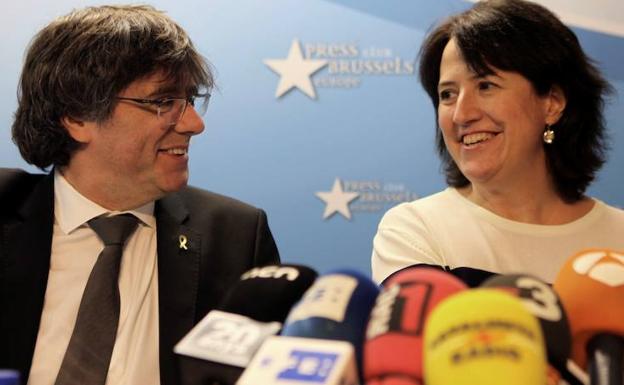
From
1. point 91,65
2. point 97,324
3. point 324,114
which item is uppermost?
point 91,65

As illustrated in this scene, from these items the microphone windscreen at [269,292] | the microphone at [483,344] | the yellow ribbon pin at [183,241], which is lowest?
the yellow ribbon pin at [183,241]

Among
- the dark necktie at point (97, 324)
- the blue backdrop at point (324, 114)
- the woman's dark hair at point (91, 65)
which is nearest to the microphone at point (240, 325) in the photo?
the dark necktie at point (97, 324)

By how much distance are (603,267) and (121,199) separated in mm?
1068

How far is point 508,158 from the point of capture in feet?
5.50

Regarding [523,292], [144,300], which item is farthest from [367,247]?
[523,292]

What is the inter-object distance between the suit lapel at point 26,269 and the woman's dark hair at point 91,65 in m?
0.16

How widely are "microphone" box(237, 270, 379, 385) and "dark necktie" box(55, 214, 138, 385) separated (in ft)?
2.54

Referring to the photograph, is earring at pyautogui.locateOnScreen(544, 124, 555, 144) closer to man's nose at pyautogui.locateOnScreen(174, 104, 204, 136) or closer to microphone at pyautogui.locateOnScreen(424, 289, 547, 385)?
man's nose at pyautogui.locateOnScreen(174, 104, 204, 136)

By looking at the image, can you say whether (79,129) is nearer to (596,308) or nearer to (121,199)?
(121,199)

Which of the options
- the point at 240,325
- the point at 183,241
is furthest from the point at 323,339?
the point at 183,241

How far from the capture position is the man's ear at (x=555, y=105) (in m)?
1.75

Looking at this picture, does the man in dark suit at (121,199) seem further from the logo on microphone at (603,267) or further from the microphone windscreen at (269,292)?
the logo on microphone at (603,267)

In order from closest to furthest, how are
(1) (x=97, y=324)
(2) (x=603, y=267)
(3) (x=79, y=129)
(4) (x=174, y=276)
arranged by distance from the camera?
(2) (x=603, y=267), (1) (x=97, y=324), (4) (x=174, y=276), (3) (x=79, y=129)

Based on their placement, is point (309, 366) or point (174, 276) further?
point (174, 276)
